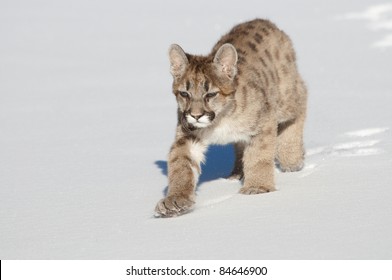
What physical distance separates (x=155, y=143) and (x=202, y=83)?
2842mm

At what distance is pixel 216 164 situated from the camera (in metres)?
9.28

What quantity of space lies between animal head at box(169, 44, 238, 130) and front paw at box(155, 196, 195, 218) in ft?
2.25

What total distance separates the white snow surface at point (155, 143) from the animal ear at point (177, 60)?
1127 millimetres

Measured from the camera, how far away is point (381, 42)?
14789 millimetres

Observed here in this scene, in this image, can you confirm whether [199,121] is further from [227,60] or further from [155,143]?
[155,143]

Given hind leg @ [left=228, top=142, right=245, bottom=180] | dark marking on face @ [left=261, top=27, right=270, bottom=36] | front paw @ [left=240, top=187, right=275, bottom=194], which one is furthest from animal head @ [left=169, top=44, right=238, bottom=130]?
dark marking on face @ [left=261, top=27, right=270, bottom=36]

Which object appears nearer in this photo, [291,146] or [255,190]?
[255,190]

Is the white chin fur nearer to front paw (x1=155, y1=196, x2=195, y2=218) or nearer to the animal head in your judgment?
the animal head

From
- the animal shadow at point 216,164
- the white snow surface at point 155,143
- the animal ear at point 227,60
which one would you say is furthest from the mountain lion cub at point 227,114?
the animal shadow at point 216,164

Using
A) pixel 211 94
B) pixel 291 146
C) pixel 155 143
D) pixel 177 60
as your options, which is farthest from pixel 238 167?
pixel 155 143

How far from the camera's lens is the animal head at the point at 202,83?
7.10 meters

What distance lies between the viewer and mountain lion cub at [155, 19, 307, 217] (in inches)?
281

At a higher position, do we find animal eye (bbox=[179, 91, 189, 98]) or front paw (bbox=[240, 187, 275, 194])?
animal eye (bbox=[179, 91, 189, 98])

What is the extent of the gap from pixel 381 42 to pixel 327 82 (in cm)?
267
